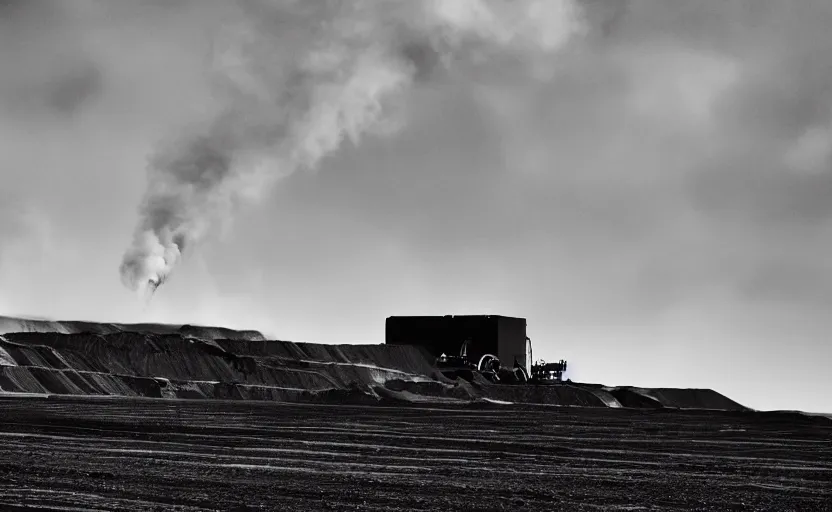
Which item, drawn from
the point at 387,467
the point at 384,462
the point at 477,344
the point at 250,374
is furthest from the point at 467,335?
the point at 387,467

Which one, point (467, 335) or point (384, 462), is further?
point (467, 335)

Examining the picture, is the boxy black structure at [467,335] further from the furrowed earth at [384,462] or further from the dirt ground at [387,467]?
the dirt ground at [387,467]

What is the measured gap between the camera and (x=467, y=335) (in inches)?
3164

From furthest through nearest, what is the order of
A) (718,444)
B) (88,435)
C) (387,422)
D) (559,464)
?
(387,422), (718,444), (88,435), (559,464)

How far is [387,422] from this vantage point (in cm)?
3409

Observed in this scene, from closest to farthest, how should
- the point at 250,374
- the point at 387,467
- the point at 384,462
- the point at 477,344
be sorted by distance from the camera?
1. the point at 387,467
2. the point at 384,462
3. the point at 250,374
4. the point at 477,344

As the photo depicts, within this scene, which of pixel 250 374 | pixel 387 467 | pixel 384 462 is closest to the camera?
pixel 387 467

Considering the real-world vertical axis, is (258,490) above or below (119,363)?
below

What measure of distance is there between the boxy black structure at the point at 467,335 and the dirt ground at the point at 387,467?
4694cm

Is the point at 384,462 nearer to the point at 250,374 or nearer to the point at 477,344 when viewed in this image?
the point at 250,374

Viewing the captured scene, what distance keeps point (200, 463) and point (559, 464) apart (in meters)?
5.93

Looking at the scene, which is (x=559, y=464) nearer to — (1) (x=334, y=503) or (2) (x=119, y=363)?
Result: (1) (x=334, y=503)

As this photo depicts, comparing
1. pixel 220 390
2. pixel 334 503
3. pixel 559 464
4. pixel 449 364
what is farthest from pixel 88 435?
pixel 449 364

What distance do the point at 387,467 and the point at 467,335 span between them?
206 ft
